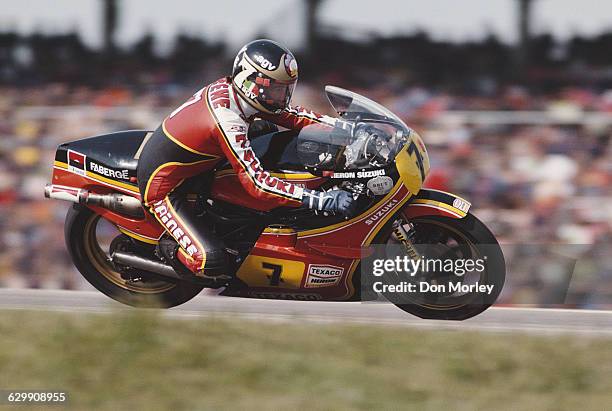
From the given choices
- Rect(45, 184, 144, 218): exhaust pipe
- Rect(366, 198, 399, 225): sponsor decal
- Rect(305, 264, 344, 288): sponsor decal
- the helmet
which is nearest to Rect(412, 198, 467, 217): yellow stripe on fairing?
Rect(366, 198, 399, 225): sponsor decal

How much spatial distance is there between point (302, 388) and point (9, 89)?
24.8 feet

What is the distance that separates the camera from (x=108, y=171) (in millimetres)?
5812

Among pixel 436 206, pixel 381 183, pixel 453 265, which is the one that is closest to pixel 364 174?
pixel 381 183

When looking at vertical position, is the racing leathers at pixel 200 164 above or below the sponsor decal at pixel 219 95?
below

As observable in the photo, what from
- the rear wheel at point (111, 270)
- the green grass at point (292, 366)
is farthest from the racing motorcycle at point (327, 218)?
the green grass at point (292, 366)

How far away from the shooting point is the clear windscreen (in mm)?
5414

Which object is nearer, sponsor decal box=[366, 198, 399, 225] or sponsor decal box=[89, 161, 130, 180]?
sponsor decal box=[366, 198, 399, 225]

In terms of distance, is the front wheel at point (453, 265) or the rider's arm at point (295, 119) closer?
the front wheel at point (453, 265)

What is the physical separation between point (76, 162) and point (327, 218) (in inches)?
59.0

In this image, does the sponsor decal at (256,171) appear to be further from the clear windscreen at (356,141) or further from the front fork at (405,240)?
the front fork at (405,240)

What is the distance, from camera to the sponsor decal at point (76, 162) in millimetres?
5895

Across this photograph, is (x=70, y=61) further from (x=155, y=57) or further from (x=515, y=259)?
(x=515, y=259)

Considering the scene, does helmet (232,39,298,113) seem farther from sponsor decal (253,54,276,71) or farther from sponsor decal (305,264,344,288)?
sponsor decal (305,264,344,288)

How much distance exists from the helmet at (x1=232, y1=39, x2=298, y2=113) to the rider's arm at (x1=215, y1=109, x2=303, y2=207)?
14 centimetres
